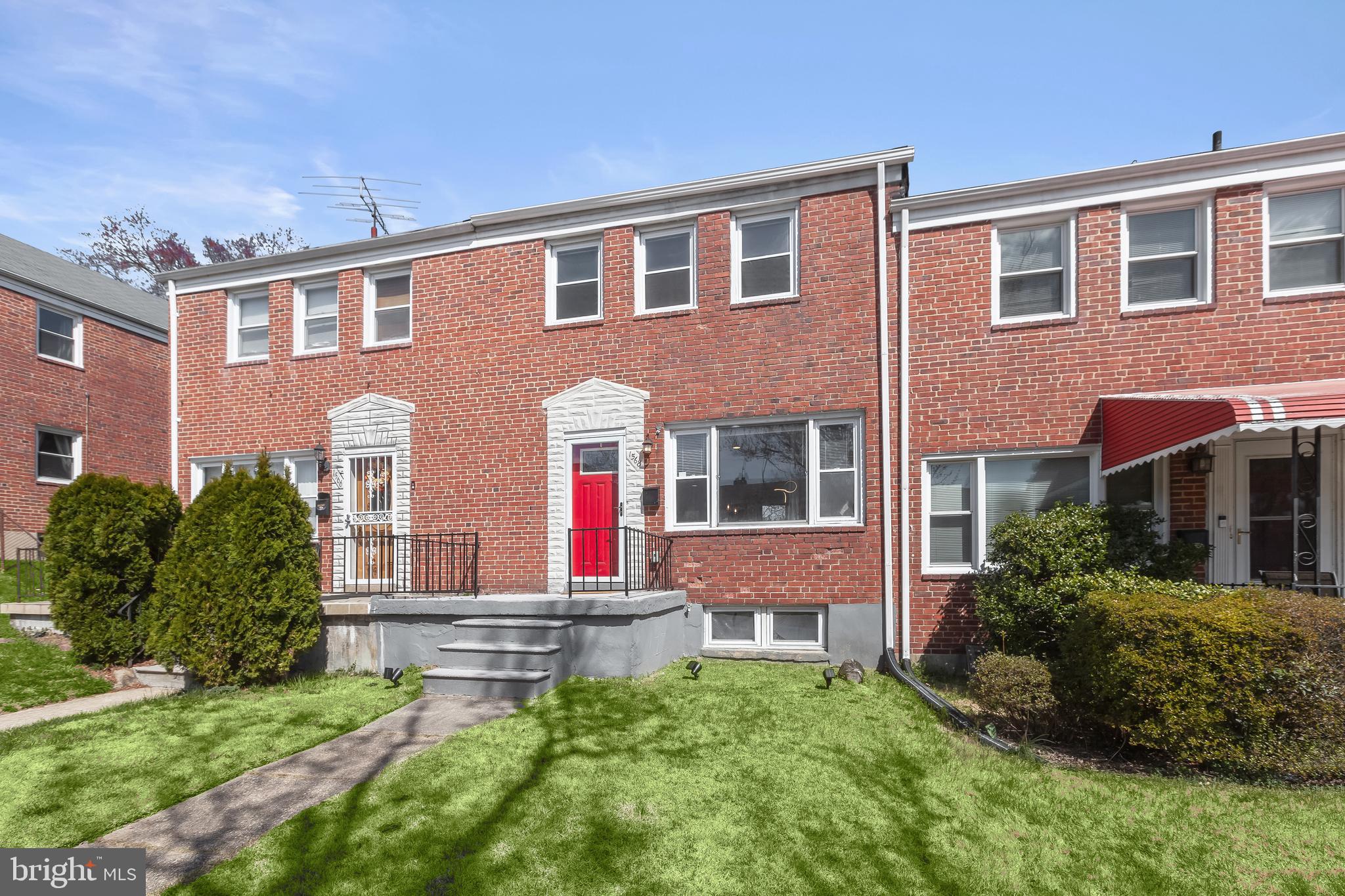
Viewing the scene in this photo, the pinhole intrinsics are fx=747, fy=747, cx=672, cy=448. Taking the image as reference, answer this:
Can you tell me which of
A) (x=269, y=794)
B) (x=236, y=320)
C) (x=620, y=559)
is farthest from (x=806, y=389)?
(x=236, y=320)

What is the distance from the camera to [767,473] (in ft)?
32.6

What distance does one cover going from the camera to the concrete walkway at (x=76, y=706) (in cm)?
734

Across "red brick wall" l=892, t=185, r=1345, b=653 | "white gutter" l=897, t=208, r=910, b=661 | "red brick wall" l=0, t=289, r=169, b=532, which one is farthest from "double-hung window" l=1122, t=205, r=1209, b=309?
"red brick wall" l=0, t=289, r=169, b=532

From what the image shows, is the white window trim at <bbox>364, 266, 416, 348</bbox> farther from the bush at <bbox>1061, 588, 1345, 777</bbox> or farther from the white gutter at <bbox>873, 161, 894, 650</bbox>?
the bush at <bbox>1061, 588, 1345, 777</bbox>

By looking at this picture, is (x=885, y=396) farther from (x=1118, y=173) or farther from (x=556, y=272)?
(x=556, y=272)

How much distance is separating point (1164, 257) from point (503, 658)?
342 inches

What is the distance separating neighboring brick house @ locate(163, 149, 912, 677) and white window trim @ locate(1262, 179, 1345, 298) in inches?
156

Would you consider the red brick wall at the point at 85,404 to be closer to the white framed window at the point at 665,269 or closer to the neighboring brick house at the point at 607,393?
the neighboring brick house at the point at 607,393

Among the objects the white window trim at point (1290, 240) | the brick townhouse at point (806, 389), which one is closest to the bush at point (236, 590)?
the brick townhouse at point (806, 389)

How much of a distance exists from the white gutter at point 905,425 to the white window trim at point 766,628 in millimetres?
979

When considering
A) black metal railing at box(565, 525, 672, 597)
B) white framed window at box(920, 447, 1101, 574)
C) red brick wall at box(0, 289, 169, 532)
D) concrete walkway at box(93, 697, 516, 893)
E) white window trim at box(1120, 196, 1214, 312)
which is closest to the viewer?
concrete walkway at box(93, 697, 516, 893)

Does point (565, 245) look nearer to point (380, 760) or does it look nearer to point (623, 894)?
point (380, 760)

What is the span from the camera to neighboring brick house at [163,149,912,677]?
378 inches

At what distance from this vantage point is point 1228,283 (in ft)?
27.4
